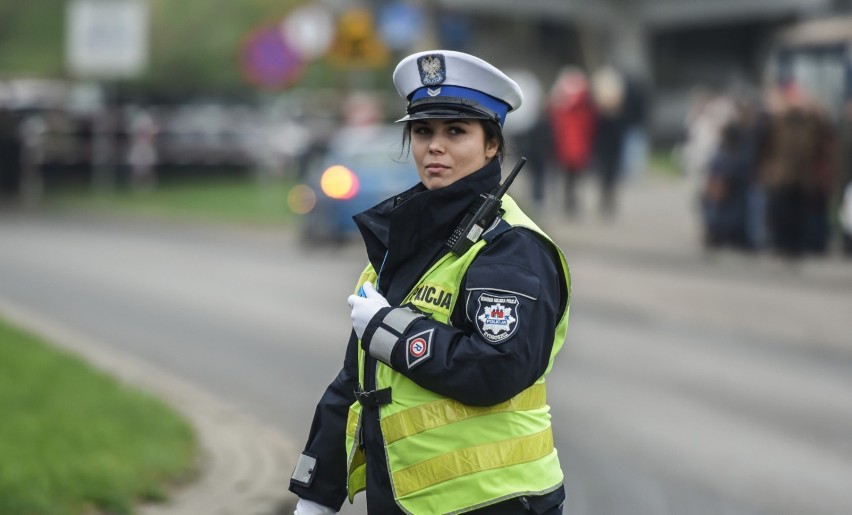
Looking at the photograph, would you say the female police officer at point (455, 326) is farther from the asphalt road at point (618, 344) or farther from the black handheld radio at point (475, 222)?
the asphalt road at point (618, 344)

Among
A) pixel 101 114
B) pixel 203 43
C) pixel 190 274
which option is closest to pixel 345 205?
pixel 190 274

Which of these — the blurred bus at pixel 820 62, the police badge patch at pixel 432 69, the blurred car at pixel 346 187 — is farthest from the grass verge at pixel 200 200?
the police badge patch at pixel 432 69

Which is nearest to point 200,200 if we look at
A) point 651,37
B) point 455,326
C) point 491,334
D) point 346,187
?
point 346,187

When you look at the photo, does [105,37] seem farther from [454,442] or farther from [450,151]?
[454,442]

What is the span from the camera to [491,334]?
10.5 ft

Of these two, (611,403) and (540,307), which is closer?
(540,307)

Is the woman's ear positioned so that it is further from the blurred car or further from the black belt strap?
the blurred car

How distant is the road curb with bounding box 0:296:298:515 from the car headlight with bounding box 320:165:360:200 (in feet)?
26.2

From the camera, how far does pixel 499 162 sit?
139 inches

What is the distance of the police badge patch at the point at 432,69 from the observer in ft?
11.3

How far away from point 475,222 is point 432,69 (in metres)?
0.37

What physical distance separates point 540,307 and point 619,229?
18401 millimetres

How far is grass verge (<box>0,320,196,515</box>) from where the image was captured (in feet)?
19.0

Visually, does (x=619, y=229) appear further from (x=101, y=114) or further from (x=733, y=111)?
(x=101, y=114)
